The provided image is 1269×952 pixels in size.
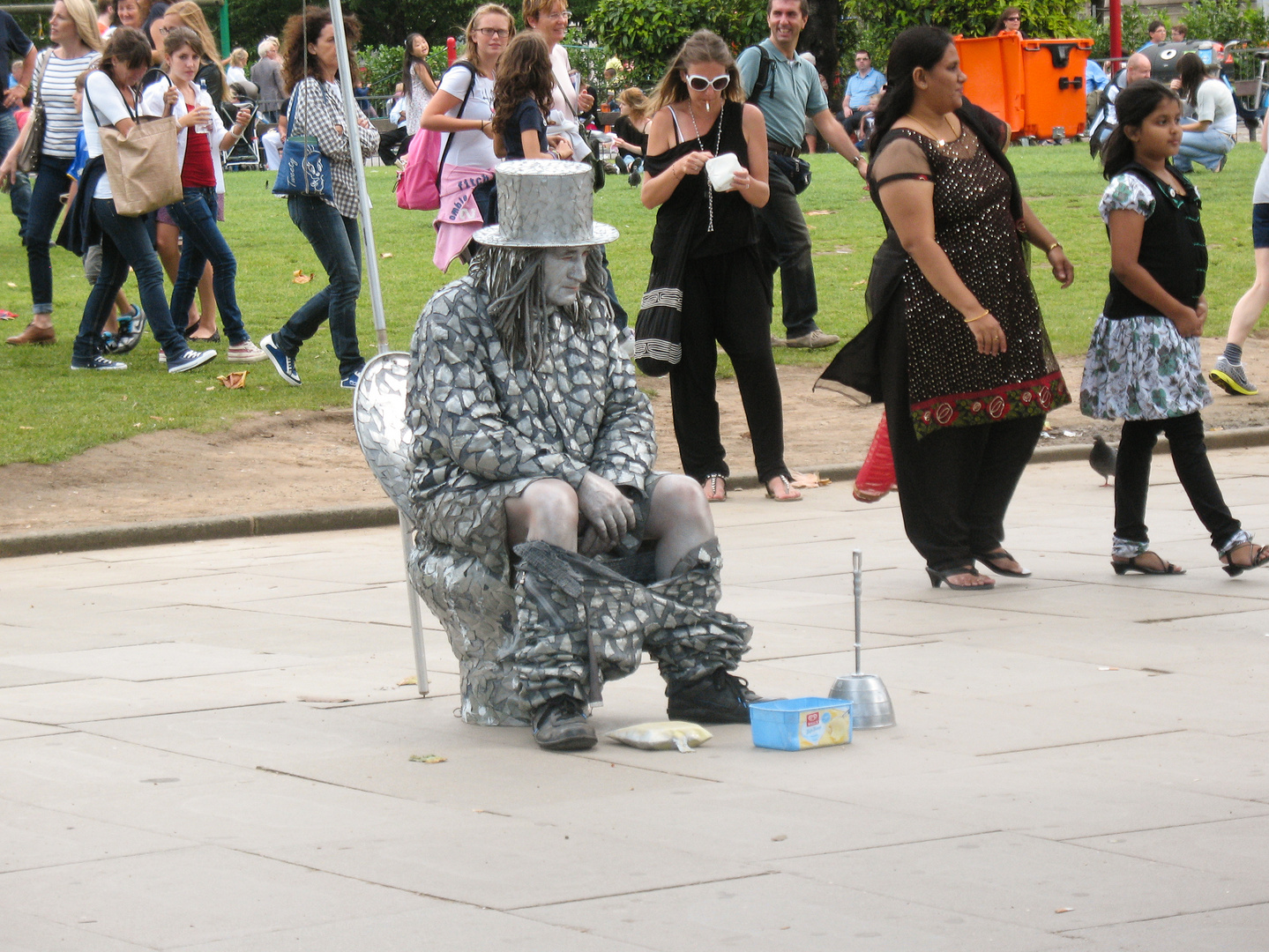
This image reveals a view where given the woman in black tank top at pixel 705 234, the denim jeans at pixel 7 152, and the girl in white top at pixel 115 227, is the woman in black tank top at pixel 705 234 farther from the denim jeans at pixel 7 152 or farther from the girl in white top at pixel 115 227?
the denim jeans at pixel 7 152

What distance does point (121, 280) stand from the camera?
1151 cm

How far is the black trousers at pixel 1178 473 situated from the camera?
703 cm

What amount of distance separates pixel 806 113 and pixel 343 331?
297 centimetres

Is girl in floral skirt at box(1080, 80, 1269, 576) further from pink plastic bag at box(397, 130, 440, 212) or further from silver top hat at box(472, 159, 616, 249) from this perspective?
pink plastic bag at box(397, 130, 440, 212)

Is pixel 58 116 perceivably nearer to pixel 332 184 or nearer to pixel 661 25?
pixel 332 184

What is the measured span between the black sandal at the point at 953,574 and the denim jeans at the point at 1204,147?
1558cm

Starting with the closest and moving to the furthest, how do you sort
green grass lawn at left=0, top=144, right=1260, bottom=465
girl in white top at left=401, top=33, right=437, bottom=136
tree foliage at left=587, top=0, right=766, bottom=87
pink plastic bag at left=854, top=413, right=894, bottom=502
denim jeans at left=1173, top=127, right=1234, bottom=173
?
1. pink plastic bag at left=854, top=413, right=894, bottom=502
2. green grass lawn at left=0, top=144, right=1260, bottom=465
3. girl in white top at left=401, top=33, right=437, bottom=136
4. denim jeans at left=1173, top=127, right=1234, bottom=173
5. tree foliage at left=587, top=0, right=766, bottom=87

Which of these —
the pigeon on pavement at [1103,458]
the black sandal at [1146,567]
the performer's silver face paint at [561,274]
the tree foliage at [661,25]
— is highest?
the tree foliage at [661,25]

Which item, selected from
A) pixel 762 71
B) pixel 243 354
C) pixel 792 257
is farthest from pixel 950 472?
pixel 243 354

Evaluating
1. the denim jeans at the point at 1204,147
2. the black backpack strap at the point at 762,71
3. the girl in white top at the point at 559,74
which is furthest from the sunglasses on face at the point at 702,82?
the denim jeans at the point at 1204,147

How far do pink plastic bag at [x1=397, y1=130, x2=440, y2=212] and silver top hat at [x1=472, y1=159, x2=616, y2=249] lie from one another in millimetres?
4937

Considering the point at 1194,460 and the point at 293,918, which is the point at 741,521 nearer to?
the point at 1194,460

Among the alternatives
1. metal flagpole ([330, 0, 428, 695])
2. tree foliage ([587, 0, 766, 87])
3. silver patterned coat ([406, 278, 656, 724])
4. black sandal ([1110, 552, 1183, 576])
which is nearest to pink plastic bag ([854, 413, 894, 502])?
black sandal ([1110, 552, 1183, 576])

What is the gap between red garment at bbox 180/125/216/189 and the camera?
11617 millimetres
